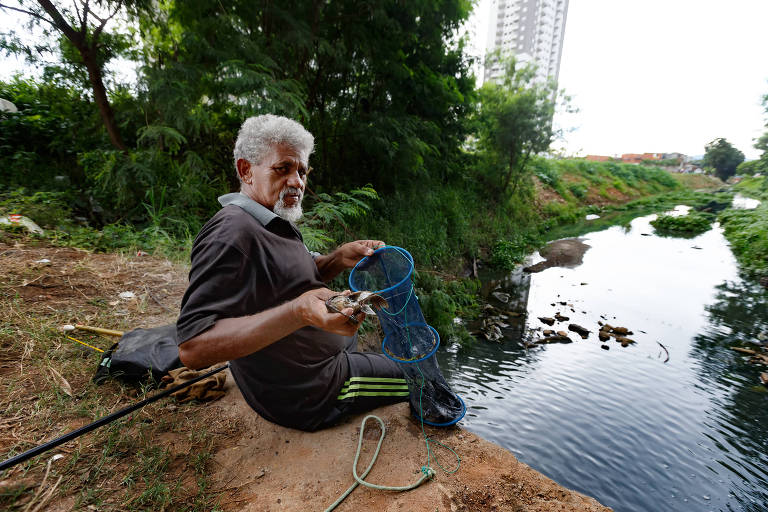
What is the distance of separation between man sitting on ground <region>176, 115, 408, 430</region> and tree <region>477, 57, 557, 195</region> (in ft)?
39.3

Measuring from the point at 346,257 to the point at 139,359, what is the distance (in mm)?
1644

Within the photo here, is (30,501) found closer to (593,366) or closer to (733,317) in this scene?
(593,366)

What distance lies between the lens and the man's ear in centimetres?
181

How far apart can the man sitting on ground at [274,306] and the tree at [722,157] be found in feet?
161

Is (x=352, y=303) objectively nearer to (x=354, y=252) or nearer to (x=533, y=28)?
(x=354, y=252)

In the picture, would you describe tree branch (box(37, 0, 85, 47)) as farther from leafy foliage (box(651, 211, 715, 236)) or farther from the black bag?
leafy foliage (box(651, 211, 715, 236))

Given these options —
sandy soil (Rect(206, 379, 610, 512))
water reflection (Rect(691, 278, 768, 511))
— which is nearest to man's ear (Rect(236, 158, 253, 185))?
sandy soil (Rect(206, 379, 610, 512))

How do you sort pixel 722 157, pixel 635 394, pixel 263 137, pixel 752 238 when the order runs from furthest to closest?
pixel 722 157 < pixel 752 238 < pixel 635 394 < pixel 263 137

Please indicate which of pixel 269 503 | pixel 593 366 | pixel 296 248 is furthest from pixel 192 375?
pixel 593 366

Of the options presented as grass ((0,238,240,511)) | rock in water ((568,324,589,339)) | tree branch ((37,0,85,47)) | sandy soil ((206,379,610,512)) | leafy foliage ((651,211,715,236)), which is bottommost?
rock in water ((568,324,589,339))

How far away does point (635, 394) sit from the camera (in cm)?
462

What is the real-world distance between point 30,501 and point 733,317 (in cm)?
1081

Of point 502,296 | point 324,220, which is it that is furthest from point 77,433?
point 502,296

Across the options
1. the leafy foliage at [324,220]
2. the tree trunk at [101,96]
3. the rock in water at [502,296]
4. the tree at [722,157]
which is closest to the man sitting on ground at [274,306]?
the leafy foliage at [324,220]
